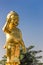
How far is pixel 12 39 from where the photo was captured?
4039 millimetres

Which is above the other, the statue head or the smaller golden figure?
the statue head

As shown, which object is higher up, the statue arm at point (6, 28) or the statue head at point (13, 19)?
the statue head at point (13, 19)

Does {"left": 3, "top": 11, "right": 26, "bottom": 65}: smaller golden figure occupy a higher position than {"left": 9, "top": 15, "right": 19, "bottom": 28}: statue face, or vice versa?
{"left": 9, "top": 15, "right": 19, "bottom": 28}: statue face

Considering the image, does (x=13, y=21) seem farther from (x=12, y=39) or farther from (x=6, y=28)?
(x=12, y=39)

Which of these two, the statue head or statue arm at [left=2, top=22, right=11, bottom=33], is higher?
the statue head

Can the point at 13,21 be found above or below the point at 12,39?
above

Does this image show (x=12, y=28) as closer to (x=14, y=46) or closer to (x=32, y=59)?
(x=14, y=46)

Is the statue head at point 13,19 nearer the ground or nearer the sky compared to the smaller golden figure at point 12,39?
nearer the sky

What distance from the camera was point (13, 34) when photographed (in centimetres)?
407

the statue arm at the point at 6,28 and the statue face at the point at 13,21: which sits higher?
the statue face at the point at 13,21

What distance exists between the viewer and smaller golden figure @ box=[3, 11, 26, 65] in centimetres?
401

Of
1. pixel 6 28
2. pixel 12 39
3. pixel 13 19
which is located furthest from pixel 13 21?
pixel 12 39

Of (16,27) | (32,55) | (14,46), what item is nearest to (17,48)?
(14,46)

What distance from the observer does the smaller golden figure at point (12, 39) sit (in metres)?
4.01
